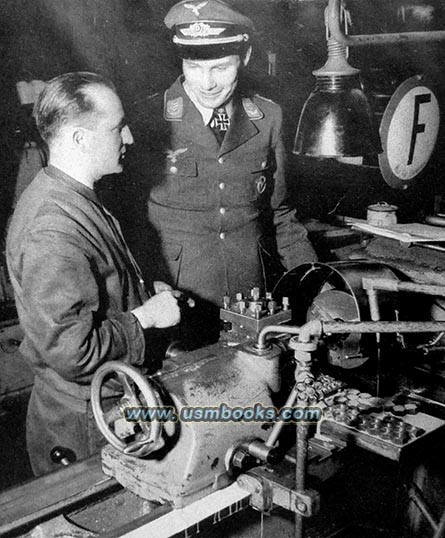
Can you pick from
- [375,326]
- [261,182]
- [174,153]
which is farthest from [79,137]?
[261,182]

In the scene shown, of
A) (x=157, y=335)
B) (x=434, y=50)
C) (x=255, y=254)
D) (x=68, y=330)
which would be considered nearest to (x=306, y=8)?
(x=434, y=50)

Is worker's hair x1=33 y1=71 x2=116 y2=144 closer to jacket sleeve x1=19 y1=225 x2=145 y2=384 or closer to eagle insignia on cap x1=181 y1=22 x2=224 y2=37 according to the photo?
jacket sleeve x1=19 y1=225 x2=145 y2=384

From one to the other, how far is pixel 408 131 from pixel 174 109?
1.19m

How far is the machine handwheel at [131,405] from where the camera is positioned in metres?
→ 1.23

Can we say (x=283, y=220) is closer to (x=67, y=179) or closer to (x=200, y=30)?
(x=200, y=30)

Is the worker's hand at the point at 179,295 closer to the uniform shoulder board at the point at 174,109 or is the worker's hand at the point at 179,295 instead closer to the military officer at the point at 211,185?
the military officer at the point at 211,185

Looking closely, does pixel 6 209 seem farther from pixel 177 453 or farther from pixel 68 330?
pixel 177 453

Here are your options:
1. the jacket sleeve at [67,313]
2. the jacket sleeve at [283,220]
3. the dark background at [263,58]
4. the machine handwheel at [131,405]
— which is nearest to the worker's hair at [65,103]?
the jacket sleeve at [67,313]

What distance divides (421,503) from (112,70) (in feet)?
10.8

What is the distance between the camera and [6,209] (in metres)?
3.82

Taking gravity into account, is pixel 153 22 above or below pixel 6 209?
above

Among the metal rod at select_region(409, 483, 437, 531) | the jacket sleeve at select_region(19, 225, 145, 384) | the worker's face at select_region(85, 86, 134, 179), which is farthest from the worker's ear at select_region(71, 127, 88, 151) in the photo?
the metal rod at select_region(409, 483, 437, 531)

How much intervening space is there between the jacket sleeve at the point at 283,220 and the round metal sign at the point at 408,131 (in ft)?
1.62

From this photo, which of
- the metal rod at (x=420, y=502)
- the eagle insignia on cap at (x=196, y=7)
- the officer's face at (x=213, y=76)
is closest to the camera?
the metal rod at (x=420, y=502)
